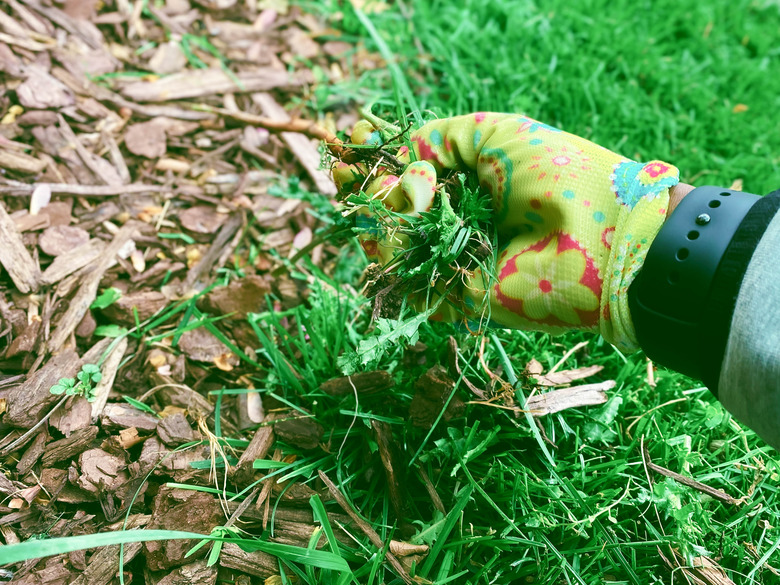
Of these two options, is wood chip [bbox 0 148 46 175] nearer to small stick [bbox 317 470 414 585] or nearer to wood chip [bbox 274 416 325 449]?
wood chip [bbox 274 416 325 449]

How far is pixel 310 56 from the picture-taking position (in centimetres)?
261

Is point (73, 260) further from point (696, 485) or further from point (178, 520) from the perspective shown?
point (696, 485)

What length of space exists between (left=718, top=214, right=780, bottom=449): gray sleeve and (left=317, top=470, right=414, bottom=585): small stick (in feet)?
2.65

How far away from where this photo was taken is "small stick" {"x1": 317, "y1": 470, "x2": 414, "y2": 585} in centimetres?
133

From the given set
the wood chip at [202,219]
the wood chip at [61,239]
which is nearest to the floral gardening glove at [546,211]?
the wood chip at [202,219]

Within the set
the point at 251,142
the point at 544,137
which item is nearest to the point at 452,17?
the point at 251,142

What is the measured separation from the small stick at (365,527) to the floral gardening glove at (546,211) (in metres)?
0.55

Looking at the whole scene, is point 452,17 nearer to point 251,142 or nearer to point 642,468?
point 251,142

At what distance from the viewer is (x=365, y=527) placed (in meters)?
1.38

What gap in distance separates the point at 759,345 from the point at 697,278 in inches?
6.2

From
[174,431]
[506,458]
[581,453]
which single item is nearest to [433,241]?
[506,458]

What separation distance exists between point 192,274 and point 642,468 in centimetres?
150

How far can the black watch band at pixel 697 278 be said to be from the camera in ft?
3.37

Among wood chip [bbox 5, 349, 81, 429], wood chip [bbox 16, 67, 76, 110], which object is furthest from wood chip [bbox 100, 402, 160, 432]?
wood chip [bbox 16, 67, 76, 110]
